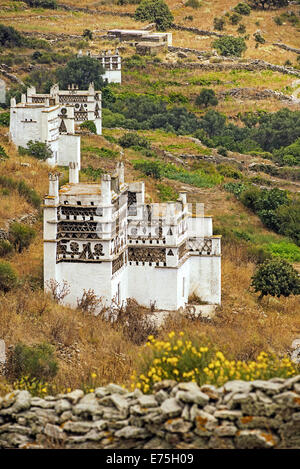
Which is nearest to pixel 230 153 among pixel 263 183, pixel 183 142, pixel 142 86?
pixel 183 142

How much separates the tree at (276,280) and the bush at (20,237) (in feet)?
20.7

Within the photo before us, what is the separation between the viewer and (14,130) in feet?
132

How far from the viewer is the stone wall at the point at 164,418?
1235cm

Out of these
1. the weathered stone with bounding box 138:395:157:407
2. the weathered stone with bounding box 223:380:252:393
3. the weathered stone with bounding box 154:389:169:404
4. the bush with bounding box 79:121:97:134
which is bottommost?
the bush with bounding box 79:121:97:134

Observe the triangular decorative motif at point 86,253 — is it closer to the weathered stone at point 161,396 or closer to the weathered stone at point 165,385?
the weathered stone at point 165,385

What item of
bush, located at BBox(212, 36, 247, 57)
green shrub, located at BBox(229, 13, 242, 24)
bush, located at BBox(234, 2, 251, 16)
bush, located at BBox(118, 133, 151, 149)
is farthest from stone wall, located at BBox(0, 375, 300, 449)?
bush, located at BBox(234, 2, 251, 16)

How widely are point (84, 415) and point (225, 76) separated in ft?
200

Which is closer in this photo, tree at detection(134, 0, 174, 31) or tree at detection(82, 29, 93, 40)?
tree at detection(82, 29, 93, 40)

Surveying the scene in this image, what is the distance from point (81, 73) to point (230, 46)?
785 inches

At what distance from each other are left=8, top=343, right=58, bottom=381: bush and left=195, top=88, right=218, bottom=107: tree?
156 ft

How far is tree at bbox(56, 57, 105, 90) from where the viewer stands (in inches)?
2426

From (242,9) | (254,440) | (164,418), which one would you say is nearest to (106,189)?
(164,418)

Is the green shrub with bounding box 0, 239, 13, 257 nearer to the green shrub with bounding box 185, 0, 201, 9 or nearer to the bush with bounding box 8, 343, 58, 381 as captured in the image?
the bush with bounding box 8, 343, 58, 381

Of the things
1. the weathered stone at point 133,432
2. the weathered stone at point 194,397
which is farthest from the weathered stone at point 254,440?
the weathered stone at point 133,432
